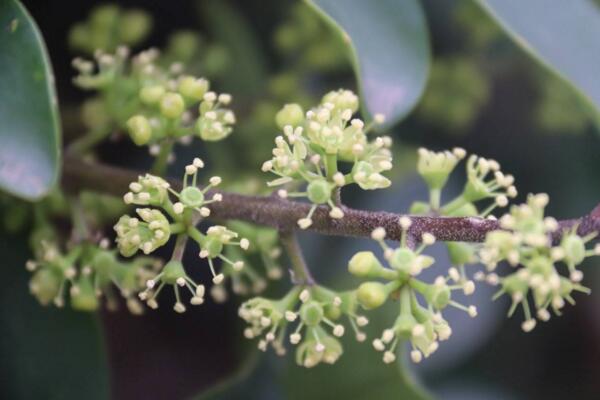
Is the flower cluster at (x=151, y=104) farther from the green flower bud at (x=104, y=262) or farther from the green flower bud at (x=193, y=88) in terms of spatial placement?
the green flower bud at (x=104, y=262)

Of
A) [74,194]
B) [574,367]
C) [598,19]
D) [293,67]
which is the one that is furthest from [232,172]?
[574,367]

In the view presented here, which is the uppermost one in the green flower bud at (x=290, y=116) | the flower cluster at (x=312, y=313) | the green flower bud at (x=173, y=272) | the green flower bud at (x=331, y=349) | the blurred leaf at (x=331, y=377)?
the green flower bud at (x=290, y=116)

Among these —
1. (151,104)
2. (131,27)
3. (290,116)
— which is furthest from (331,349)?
(131,27)

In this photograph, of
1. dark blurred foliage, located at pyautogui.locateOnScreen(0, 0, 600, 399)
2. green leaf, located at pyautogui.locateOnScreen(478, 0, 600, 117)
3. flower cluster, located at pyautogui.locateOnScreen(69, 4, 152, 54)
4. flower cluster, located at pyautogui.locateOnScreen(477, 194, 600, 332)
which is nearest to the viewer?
flower cluster, located at pyautogui.locateOnScreen(477, 194, 600, 332)

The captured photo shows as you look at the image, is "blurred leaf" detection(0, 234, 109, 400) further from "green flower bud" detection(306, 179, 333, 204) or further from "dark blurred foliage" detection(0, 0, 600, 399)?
"green flower bud" detection(306, 179, 333, 204)

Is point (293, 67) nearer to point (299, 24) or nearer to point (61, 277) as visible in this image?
point (299, 24)

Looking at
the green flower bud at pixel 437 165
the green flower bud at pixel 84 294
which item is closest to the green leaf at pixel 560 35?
the green flower bud at pixel 437 165

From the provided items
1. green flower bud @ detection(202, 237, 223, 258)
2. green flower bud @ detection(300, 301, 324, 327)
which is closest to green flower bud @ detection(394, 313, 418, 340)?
green flower bud @ detection(300, 301, 324, 327)
